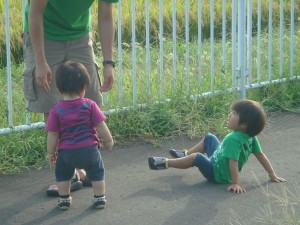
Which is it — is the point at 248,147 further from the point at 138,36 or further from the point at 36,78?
the point at 138,36

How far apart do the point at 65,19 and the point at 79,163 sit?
0.91 m

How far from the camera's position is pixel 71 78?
4.91 metres

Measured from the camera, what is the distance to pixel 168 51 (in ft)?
28.9

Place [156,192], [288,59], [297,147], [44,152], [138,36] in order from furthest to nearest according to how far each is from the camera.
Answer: [138,36]
[288,59]
[297,147]
[44,152]
[156,192]

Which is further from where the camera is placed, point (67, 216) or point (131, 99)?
point (131, 99)

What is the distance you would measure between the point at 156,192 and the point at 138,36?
539 cm

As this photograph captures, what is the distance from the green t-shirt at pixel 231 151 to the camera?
5458 millimetres

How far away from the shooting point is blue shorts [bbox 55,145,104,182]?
4.97m

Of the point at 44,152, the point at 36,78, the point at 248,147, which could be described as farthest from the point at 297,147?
the point at 36,78

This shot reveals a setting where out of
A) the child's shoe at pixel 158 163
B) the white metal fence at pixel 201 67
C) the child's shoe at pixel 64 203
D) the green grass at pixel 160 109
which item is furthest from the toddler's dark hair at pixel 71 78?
the white metal fence at pixel 201 67

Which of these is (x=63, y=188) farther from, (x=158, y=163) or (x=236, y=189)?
(x=236, y=189)

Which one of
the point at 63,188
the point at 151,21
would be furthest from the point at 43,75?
the point at 151,21

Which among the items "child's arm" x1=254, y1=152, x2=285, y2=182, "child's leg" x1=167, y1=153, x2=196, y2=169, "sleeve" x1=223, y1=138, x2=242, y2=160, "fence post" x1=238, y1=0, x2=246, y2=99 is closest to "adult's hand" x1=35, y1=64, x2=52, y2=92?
"child's leg" x1=167, y1=153, x2=196, y2=169

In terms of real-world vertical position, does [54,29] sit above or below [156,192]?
above
